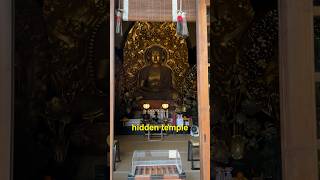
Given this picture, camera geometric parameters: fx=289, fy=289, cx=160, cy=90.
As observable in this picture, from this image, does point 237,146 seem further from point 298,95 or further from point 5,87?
point 5,87

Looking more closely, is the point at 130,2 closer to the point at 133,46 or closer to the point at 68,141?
the point at 68,141

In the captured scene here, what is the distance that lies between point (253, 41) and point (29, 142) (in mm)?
1092

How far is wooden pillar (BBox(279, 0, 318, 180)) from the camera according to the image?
1225 mm

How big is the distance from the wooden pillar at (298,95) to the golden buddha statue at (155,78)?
535 cm

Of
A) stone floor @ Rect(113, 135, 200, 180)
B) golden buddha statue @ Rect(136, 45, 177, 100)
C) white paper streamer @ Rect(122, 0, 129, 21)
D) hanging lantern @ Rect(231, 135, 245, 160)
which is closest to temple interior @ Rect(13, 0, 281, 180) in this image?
hanging lantern @ Rect(231, 135, 245, 160)

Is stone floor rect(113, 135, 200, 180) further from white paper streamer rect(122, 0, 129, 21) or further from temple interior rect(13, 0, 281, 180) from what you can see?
temple interior rect(13, 0, 281, 180)

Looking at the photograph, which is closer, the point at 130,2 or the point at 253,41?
the point at 253,41

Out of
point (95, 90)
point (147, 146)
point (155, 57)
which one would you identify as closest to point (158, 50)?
point (155, 57)

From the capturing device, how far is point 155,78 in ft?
21.8

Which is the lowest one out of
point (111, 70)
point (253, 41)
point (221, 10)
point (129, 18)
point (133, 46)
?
point (111, 70)

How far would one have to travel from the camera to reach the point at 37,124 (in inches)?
49.3

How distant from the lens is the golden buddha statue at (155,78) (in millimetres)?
6625

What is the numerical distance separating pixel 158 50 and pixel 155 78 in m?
0.65

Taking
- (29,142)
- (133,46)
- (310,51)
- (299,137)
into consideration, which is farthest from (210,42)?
(133,46)
